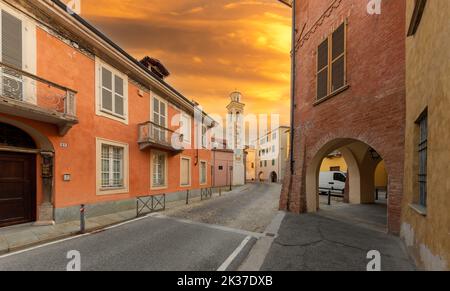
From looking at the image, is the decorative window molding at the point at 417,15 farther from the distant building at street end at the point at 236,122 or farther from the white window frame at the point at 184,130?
the distant building at street end at the point at 236,122

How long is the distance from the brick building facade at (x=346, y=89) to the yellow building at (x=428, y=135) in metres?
0.46

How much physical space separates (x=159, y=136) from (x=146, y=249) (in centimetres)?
868

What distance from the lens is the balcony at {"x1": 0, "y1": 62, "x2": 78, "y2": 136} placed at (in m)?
6.11

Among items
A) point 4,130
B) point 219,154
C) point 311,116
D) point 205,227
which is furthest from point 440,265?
point 219,154

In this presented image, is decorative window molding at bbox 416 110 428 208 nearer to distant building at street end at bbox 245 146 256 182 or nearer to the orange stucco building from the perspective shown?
the orange stucco building

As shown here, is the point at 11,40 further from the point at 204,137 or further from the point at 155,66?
the point at 204,137

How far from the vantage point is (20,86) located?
6.52 metres

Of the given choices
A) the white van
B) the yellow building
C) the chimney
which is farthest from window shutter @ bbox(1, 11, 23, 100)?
the white van

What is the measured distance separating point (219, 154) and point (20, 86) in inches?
1034

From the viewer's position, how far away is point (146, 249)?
17.2 feet

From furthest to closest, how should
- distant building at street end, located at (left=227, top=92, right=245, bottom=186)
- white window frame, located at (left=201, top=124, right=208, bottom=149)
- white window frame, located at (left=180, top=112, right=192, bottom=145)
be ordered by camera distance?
distant building at street end, located at (left=227, top=92, right=245, bottom=186) < white window frame, located at (left=201, top=124, right=208, bottom=149) < white window frame, located at (left=180, top=112, right=192, bottom=145)

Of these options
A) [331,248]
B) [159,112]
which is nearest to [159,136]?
[159,112]

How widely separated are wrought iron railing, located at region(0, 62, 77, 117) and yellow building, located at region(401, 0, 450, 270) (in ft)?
32.7

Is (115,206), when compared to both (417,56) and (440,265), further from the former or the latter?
(417,56)
